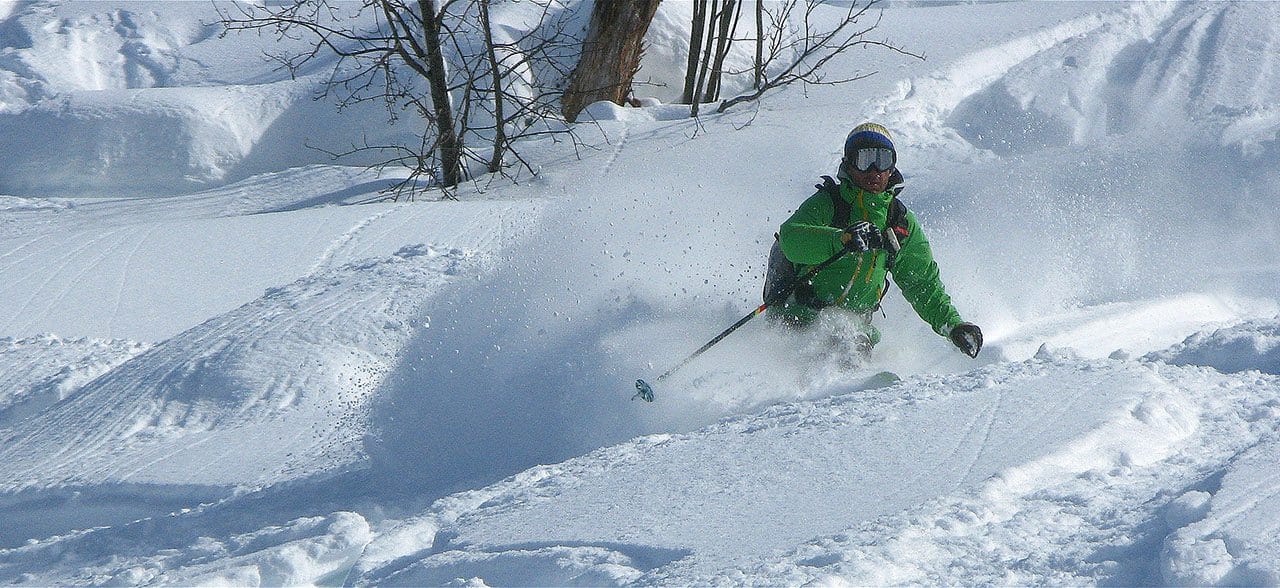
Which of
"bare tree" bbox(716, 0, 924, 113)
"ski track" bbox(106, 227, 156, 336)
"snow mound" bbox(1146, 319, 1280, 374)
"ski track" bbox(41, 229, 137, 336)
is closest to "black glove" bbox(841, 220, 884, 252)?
"snow mound" bbox(1146, 319, 1280, 374)

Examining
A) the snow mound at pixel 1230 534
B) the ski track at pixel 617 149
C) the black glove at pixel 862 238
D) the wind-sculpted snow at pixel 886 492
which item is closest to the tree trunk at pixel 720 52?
the ski track at pixel 617 149

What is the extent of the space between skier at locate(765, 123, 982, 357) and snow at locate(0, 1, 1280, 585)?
22 cm

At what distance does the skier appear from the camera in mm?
4918

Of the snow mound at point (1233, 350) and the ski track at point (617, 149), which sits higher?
the ski track at point (617, 149)

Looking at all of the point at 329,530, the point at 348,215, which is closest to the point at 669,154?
the point at 348,215

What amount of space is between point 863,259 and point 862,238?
2.20 ft

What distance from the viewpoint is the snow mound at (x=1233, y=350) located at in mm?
4320

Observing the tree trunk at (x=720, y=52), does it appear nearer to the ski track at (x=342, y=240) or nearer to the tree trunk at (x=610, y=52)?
the tree trunk at (x=610, y=52)

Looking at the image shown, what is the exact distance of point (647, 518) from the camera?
11.3 ft

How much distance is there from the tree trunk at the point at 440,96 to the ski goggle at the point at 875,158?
570 cm

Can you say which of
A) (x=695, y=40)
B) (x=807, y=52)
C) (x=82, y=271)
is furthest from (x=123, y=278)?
(x=807, y=52)

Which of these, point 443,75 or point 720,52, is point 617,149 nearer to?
point 443,75

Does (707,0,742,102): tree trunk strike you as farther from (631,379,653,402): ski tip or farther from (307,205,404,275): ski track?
(631,379,653,402): ski tip

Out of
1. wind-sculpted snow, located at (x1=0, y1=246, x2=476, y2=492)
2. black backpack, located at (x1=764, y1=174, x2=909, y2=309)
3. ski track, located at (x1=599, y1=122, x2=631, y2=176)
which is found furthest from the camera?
ski track, located at (x1=599, y1=122, x2=631, y2=176)
